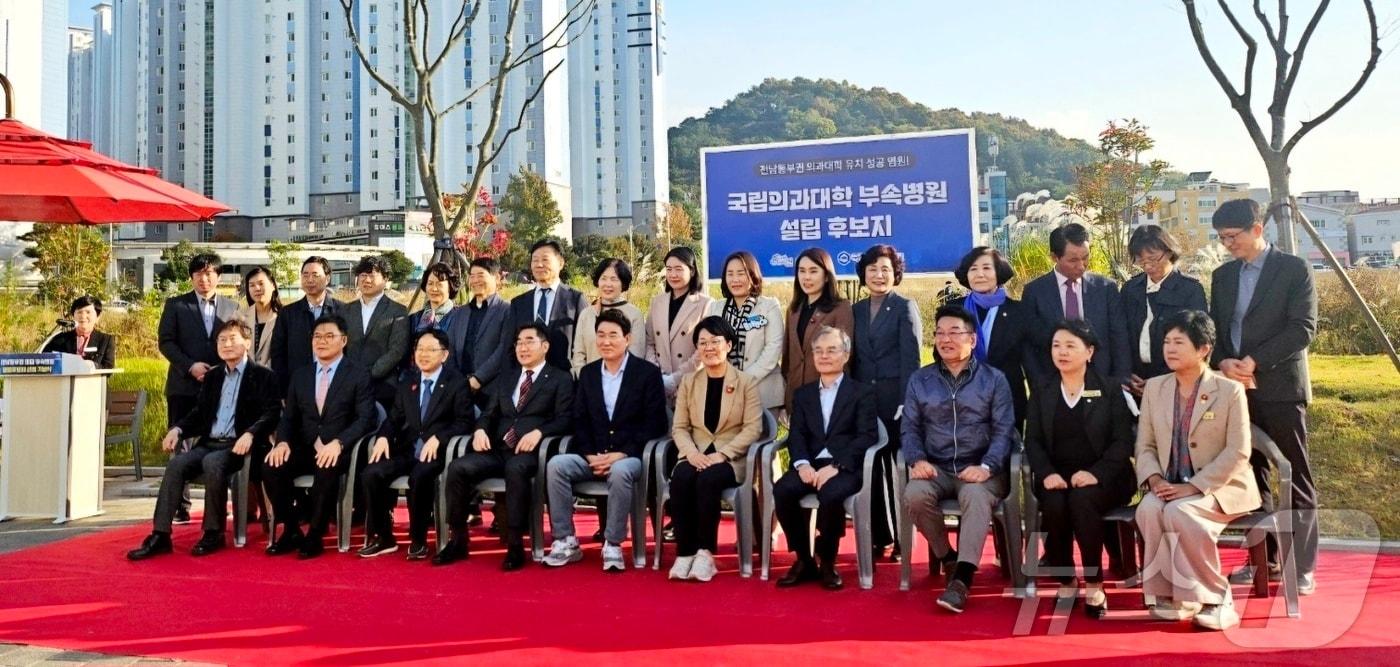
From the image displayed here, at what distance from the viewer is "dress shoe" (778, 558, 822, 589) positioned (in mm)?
3914

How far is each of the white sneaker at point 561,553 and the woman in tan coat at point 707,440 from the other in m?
0.54

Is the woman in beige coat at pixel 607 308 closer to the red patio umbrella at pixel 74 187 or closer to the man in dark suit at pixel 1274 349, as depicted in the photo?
the red patio umbrella at pixel 74 187

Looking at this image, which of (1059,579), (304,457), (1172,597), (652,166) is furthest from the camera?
(652,166)

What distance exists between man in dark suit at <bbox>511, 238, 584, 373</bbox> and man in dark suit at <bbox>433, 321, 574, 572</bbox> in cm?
35

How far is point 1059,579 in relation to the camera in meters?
3.76

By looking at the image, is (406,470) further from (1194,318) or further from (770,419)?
(1194,318)

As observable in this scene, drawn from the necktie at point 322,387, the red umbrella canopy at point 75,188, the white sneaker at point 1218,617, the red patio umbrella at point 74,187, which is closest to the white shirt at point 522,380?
the necktie at point 322,387

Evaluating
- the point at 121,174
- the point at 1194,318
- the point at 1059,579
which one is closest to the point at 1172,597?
the point at 1059,579

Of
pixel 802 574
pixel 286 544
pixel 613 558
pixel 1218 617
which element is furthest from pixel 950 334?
pixel 286 544

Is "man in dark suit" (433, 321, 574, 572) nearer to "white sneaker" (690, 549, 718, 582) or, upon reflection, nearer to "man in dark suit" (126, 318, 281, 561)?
"white sneaker" (690, 549, 718, 582)

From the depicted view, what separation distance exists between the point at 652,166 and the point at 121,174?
192 ft

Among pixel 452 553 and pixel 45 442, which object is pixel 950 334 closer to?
pixel 452 553

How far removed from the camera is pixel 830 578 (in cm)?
387

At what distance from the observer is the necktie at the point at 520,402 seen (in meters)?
4.63
